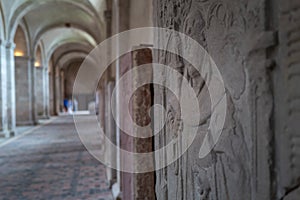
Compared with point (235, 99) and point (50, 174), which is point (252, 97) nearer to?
point (235, 99)

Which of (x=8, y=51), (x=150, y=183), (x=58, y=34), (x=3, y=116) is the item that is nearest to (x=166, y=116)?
(x=150, y=183)

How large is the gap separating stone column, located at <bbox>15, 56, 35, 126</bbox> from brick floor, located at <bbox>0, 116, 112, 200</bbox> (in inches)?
276

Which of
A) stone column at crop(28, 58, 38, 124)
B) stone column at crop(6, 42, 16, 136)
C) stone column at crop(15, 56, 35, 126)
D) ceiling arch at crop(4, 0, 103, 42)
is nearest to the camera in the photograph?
stone column at crop(6, 42, 16, 136)

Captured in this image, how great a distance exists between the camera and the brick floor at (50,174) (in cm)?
418

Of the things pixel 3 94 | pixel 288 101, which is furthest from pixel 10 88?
pixel 288 101

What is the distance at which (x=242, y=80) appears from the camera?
3.19ft

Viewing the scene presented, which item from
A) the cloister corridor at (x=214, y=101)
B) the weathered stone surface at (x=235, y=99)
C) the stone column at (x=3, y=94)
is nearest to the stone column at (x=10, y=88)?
the stone column at (x=3, y=94)

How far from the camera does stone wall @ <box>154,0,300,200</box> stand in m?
0.80

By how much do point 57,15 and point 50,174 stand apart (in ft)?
39.0

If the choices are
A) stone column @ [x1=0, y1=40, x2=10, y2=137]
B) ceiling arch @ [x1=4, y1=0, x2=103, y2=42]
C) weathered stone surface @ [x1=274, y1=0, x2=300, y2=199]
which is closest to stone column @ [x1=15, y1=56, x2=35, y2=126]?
ceiling arch @ [x1=4, y1=0, x2=103, y2=42]

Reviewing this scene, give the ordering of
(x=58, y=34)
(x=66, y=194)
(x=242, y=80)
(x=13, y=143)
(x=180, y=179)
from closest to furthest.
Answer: (x=242, y=80), (x=180, y=179), (x=66, y=194), (x=13, y=143), (x=58, y=34)

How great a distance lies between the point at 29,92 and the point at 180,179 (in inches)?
597

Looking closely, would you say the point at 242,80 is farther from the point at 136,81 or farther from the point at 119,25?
the point at 119,25

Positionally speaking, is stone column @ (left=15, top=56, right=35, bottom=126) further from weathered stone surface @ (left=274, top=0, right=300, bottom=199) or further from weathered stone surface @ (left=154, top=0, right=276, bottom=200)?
weathered stone surface @ (left=274, top=0, right=300, bottom=199)
